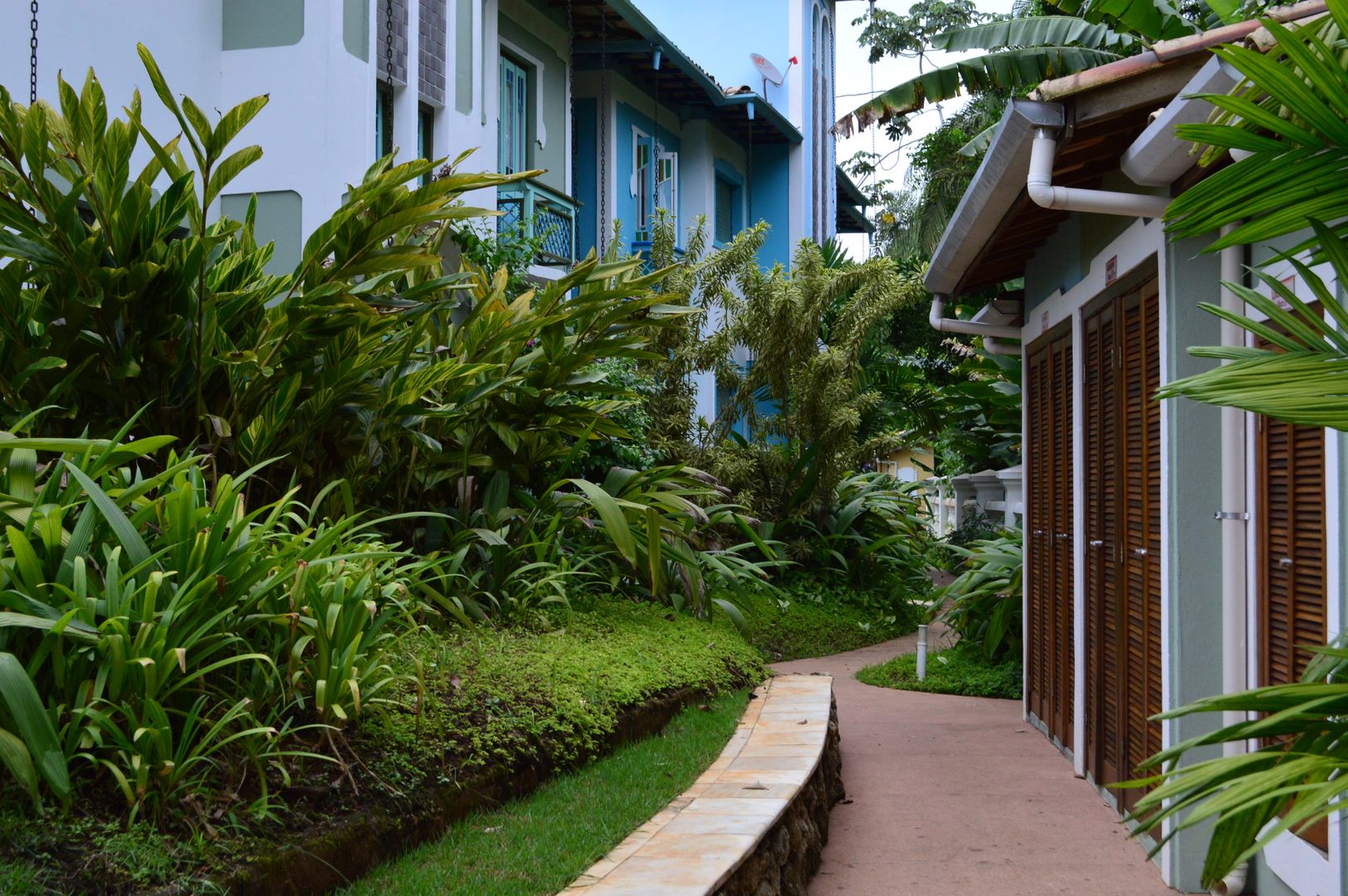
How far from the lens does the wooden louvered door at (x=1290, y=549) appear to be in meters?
3.80

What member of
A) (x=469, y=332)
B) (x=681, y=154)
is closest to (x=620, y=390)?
(x=469, y=332)

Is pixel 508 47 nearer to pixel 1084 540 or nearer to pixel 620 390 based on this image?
pixel 620 390

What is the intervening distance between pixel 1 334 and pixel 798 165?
19.2 meters

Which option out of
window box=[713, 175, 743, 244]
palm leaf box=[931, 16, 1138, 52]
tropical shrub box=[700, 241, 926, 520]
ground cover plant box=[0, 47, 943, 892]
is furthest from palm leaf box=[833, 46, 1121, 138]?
window box=[713, 175, 743, 244]

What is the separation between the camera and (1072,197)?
182 inches

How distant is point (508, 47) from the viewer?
49.8ft

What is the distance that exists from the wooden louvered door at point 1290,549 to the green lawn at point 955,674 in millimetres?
5039

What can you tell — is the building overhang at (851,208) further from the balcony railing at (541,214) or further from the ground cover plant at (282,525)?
the ground cover plant at (282,525)

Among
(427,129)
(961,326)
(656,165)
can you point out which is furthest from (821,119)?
(961,326)

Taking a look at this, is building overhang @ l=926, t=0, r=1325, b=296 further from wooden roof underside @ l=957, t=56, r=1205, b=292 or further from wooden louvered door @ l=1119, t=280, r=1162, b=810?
wooden louvered door @ l=1119, t=280, r=1162, b=810

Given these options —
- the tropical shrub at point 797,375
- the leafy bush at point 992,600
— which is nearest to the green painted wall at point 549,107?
the tropical shrub at point 797,375

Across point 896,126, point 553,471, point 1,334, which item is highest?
point 896,126

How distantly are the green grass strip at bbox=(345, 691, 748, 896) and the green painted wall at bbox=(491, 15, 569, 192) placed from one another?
11395 millimetres

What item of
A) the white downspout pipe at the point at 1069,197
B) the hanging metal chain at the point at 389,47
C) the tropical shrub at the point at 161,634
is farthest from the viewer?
the hanging metal chain at the point at 389,47
